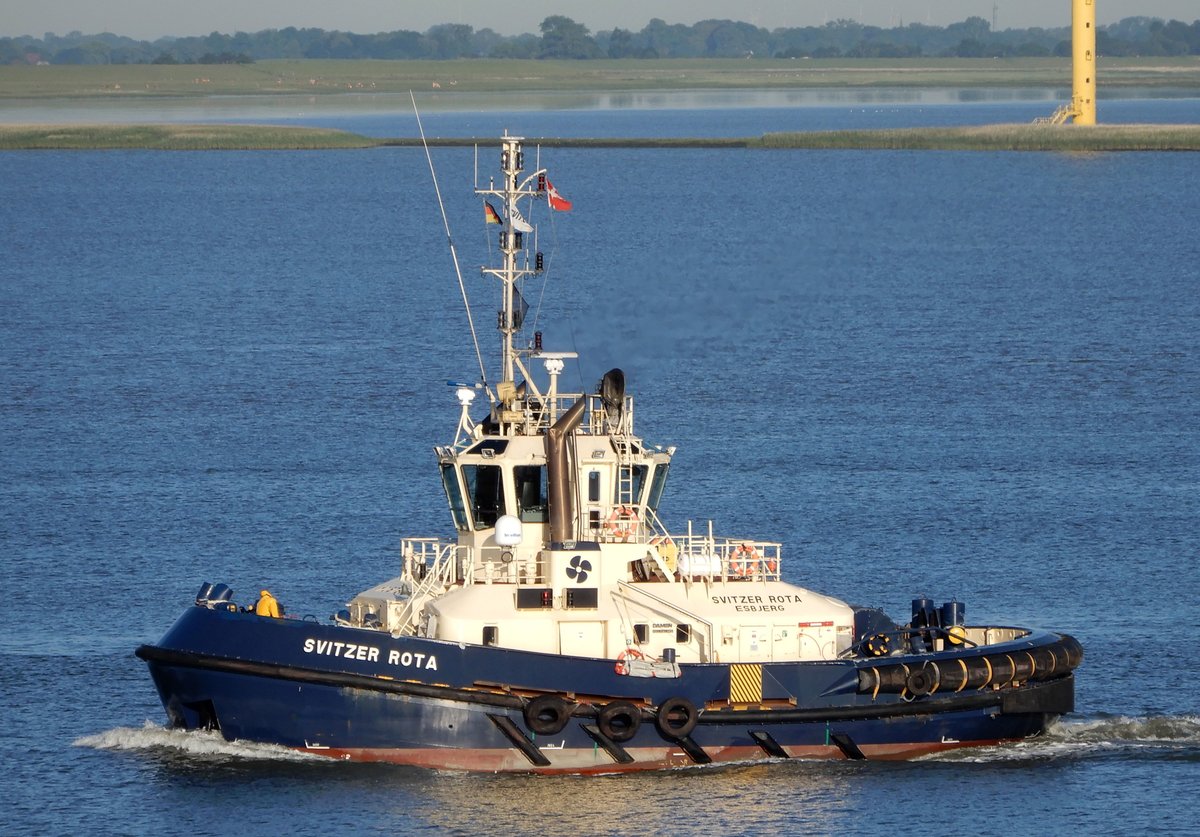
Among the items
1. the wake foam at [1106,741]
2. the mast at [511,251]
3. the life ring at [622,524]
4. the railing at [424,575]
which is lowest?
the wake foam at [1106,741]

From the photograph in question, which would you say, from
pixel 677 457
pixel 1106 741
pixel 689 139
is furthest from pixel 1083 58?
pixel 1106 741

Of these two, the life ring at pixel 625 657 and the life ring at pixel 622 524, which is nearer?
the life ring at pixel 625 657

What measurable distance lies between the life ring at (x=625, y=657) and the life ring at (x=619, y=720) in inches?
15.3

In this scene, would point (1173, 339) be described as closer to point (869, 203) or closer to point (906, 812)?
point (869, 203)

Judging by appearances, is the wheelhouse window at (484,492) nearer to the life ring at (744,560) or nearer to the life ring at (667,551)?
the life ring at (667,551)

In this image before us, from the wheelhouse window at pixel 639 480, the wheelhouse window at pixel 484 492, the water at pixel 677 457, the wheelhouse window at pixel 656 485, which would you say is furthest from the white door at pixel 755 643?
the wheelhouse window at pixel 484 492

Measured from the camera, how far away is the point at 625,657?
82.5 feet

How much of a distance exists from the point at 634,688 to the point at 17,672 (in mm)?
9522

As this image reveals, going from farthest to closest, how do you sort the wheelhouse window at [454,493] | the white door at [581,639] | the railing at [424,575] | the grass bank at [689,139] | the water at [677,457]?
the grass bank at [689,139] < the wheelhouse window at [454,493] < the railing at [424,575] < the white door at [581,639] < the water at [677,457]

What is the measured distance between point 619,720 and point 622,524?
2.49m

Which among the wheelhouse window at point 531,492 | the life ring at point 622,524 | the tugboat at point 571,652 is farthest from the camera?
the wheelhouse window at point 531,492

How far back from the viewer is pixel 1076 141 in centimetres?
12900

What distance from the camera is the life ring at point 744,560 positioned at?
86.6 ft

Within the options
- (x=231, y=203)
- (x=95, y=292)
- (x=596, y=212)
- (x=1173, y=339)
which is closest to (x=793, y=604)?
(x=1173, y=339)
